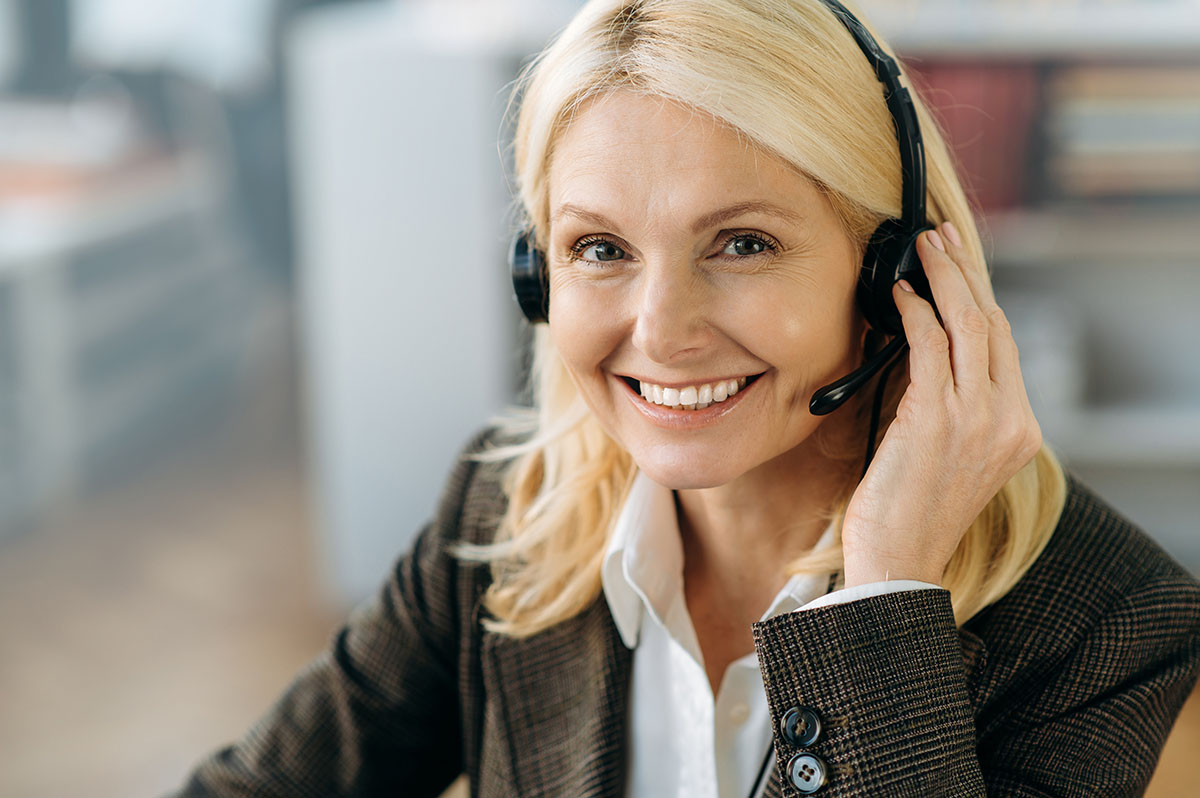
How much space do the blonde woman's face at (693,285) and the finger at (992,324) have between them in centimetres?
9

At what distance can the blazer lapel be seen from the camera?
3.51 feet

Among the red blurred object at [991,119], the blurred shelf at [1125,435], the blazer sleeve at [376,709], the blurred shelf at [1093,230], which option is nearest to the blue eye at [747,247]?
the blazer sleeve at [376,709]

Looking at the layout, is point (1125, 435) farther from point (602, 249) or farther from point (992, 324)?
point (602, 249)

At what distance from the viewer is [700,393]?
973 millimetres

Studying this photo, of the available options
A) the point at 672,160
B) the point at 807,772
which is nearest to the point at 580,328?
the point at 672,160

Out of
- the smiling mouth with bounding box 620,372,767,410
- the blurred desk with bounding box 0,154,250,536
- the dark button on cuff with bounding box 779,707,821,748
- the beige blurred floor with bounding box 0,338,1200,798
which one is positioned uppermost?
the smiling mouth with bounding box 620,372,767,410

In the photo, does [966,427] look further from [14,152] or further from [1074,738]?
[14,152]

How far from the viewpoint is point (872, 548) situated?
93 cm

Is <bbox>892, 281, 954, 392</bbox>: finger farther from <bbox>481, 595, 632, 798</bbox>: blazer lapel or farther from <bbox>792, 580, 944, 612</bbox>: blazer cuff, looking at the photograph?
<bbox>481, 595, 632, 798</bbox>: blazer lapel

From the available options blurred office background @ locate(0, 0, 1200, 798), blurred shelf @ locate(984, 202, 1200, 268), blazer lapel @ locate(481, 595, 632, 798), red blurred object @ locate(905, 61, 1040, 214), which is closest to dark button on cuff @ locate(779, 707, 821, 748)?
blazer lapel @ locate(481, 595, 632, 798)

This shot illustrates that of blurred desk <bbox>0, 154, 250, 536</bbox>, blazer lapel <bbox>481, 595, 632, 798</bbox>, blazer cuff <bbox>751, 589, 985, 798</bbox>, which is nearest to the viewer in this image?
blazer cuff <bbox>751, 589, 985, 798</bbox>

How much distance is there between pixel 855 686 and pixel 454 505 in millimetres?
502

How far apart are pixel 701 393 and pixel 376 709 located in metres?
0.47

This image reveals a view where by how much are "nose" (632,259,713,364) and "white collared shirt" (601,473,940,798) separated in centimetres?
24
